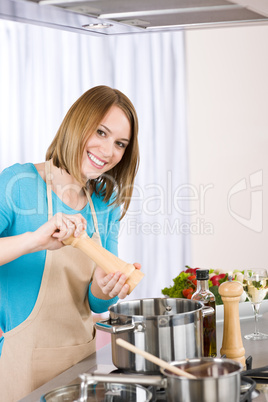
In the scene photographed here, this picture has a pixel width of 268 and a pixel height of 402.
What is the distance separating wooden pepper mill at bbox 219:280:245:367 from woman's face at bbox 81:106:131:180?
22.6 inches

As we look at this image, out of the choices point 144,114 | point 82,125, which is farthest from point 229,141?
point 82,125

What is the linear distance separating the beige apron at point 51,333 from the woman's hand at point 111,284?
0.19 ft

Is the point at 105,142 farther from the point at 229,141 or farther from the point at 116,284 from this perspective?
the point at 229,141

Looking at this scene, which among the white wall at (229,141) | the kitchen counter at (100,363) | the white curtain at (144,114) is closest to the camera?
the kitchen counter at (100,363)

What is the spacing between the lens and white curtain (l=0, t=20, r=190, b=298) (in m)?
4.16

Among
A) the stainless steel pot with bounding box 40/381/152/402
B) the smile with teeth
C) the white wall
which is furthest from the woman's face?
the white wall

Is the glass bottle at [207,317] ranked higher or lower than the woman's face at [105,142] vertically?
lower

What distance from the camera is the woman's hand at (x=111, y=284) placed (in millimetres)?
1339

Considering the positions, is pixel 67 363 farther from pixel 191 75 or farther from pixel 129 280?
pixel 191 75

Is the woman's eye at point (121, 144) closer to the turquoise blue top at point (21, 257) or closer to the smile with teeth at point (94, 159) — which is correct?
the smile with teeth at point (94, 159)

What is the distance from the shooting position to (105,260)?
132cm

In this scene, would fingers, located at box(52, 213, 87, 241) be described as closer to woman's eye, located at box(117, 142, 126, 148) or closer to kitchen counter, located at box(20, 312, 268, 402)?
kitchen counter, located at box(20, 312, 268, 402)

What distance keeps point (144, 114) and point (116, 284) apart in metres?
3.12

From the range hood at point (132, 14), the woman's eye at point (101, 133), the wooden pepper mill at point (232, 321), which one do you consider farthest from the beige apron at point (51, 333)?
the range hood at point (132, 14)
